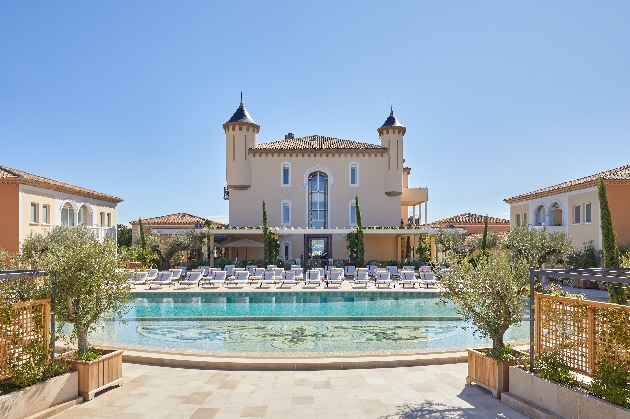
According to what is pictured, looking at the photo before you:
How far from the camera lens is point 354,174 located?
114 ft

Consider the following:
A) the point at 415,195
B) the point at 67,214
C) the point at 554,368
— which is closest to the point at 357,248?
the point at 415,195

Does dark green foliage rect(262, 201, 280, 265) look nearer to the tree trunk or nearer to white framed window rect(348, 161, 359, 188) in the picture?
white framed window rect(348, 161, 359, 188)

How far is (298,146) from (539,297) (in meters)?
29.4

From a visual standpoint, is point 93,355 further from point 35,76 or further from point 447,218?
point 447,218

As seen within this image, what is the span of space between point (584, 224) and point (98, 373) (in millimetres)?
23808

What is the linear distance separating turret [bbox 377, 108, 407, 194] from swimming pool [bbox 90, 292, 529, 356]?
52.5 feet

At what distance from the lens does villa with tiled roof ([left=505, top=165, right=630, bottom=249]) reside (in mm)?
21719

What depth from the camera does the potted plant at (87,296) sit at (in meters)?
6.66

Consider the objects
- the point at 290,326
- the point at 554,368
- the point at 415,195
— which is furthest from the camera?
the point at 415,195

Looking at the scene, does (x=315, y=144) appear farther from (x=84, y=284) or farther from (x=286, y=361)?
(x=84, y=284)

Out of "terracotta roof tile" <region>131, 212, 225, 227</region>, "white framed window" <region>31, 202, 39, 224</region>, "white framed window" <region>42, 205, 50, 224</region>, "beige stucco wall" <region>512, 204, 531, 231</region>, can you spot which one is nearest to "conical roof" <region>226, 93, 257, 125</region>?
"terracotta roof tile" <region>131, 212, 225, 227</region>

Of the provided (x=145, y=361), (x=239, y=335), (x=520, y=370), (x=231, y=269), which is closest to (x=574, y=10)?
(x=520, y=370)

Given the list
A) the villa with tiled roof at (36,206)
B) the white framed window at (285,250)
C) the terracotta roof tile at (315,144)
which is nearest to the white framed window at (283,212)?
the white framed window at (285,250)

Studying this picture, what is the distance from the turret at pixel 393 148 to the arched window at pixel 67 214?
69.7 ft
